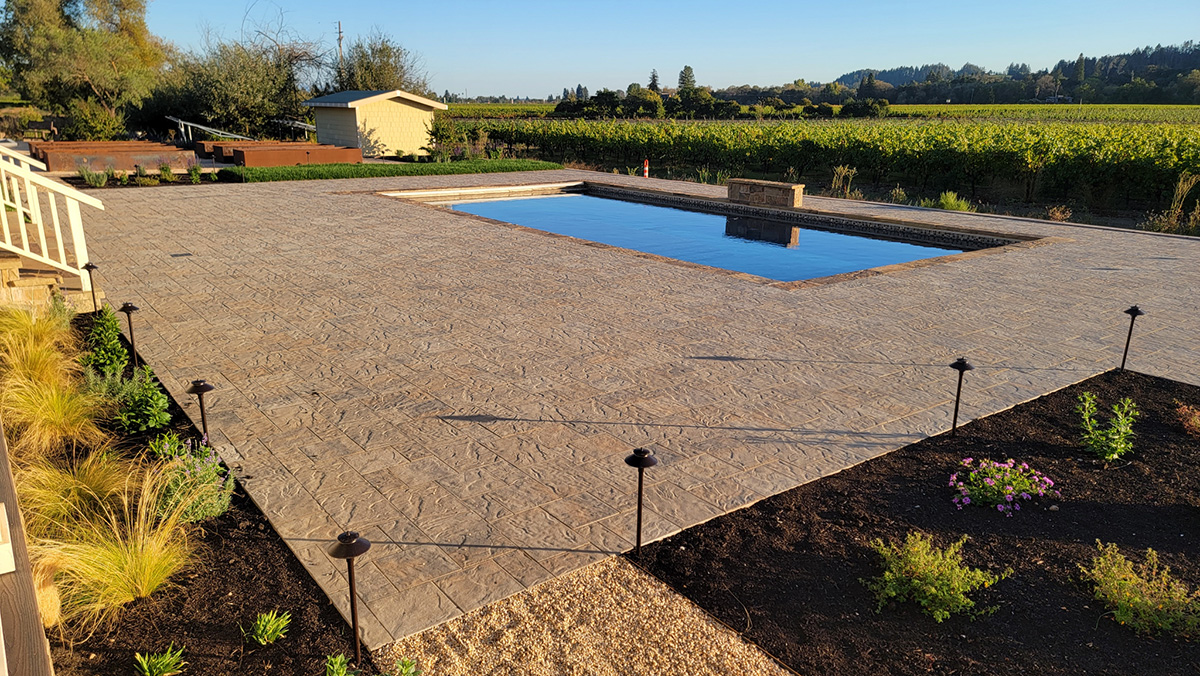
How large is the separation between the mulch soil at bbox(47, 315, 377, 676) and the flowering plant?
345cm

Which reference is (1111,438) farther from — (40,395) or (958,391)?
(40,395)

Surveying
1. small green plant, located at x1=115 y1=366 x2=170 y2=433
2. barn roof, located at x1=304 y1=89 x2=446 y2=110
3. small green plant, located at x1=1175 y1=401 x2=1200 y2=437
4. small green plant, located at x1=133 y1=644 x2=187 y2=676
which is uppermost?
barn roof, located at x1=304 y1=89 x2=446 y2=110

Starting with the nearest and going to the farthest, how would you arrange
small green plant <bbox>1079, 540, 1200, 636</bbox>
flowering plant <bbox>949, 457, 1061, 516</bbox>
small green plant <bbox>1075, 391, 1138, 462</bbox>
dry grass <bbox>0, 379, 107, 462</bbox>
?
small green plant <bbox>1079, 540, 1200, 636</bbox> < flowering plant <bbox>949, 457, 1061, 516</bbox> < dry grass <bbox>0, 379, 107, 462</bbox> < small green plant <bbox>1075, 391, 1138, 462</bbox>

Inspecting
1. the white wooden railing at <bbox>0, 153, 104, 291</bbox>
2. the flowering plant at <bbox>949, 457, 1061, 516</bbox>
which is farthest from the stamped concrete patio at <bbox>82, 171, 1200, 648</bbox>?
the white wooden railing at <bbox>0, 153, 104, 291</bbox>

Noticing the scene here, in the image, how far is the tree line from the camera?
31.8 meters

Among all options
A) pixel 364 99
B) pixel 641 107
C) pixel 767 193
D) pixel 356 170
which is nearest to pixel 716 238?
pixel 767 193

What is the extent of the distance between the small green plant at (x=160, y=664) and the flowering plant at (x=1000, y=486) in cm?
402

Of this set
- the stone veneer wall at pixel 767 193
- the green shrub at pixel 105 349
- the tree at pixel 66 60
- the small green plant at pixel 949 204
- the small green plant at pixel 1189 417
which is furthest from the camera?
the tree at pixel 66 60

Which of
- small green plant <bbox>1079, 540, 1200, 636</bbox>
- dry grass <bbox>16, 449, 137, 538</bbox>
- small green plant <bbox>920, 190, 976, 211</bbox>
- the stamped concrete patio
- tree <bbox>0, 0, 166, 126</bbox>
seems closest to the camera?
small green plant <bbox>1079, 540, 1200, 636</bbox>

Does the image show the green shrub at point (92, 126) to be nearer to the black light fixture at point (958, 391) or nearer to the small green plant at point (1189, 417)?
the black light fixture at point (958, 391)

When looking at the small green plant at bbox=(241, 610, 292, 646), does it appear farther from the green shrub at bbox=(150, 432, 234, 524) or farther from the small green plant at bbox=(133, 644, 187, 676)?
the green shrub at bbox=(150, 432, 234, 524)

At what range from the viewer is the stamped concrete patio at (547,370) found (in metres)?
4.27

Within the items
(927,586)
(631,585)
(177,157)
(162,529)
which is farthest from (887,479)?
(177,157)

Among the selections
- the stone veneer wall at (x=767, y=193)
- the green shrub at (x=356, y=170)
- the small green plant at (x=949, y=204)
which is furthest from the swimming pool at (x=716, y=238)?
the green shrub at (x=356, y=170)
